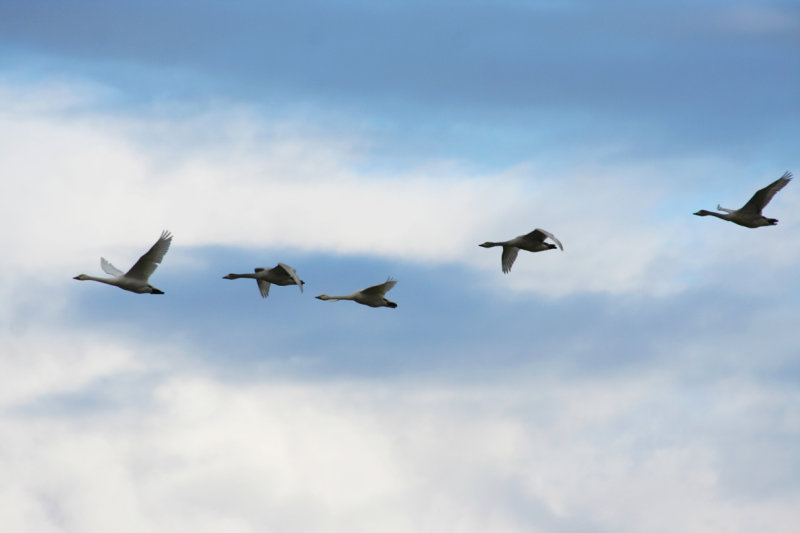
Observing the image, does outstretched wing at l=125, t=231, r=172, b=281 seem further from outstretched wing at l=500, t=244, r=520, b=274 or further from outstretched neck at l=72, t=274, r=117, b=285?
outstretched wing at l=500, t=244, r=520, b=274

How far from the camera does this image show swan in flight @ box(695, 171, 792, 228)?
62.5 meters

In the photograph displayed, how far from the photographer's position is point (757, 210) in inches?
2499

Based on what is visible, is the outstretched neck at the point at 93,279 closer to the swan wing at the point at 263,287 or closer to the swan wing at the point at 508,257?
the swan wing at the point at 263,287

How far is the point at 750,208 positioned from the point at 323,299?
20.4 m

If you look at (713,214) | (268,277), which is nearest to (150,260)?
(268,277)

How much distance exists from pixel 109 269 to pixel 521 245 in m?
19.2

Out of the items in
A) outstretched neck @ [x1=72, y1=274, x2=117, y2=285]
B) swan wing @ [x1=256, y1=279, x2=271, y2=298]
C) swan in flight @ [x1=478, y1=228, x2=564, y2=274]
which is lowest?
outstretched neck @ [x1=72, y1=274, x2=117, y2=285]

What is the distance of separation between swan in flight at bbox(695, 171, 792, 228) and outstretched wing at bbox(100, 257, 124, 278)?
28012 mm

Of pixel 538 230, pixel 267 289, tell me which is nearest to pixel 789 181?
pixel 538 230

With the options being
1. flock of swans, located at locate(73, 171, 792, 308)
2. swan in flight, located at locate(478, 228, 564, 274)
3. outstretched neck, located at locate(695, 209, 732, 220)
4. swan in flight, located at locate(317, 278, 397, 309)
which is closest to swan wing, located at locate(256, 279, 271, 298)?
flock of swans, located at locate(73, 171, 792, 308)

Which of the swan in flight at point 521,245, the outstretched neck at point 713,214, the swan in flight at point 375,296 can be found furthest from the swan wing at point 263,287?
the outstretched neck at point 713,214

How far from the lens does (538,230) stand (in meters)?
61.8

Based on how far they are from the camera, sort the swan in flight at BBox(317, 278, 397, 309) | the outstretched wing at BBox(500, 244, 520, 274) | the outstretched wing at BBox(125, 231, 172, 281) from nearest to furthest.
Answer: the outstretched wing at BBox(125, 231, 172, 281) → the swan in flight at BBox(317, 278, 397, 309) → the outstretched wing at BBox(500, 244, 520, 274)

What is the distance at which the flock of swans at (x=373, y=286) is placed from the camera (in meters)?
57.8
